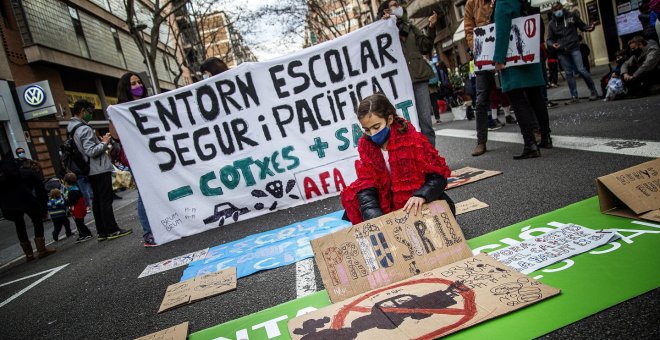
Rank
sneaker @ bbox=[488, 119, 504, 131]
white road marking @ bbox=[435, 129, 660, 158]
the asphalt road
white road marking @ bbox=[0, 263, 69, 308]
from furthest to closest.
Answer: sneaker @ bbox=[488, 119, 504, 131] → white road marking @ bbox=[0, 263, 69, 308] → white road marking @ bbox=[435, 129, 660, 158] → the asphalt road

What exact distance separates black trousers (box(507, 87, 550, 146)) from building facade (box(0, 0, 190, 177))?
1523 cm

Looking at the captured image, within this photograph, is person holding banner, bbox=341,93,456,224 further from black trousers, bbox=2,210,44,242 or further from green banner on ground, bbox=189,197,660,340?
Result: black trousers, bbox=2,210,44,242

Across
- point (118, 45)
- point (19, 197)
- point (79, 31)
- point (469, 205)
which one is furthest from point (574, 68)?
point (118, 45)

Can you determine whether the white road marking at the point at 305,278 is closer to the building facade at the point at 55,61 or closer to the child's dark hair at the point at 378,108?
the child's dark hair at the point at 378,108

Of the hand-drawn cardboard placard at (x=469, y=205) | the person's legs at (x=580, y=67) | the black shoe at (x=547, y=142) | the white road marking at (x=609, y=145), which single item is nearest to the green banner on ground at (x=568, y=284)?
the hand-drawn cardboard placard at (x=469, y=205)

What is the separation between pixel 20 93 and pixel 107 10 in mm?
10333

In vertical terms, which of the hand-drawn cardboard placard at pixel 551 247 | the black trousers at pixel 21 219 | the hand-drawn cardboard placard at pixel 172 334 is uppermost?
the black trousers at pixel 21 219

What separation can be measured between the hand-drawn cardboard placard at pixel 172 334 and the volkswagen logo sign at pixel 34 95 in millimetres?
15634

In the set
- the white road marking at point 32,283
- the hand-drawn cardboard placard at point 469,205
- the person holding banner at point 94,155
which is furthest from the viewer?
the person holding banner at point 94,155

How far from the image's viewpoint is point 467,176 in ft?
15.6

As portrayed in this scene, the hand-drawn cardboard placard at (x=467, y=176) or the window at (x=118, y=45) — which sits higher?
the window at (x=118, y=45)

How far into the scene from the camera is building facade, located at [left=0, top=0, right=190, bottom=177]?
48.8 feet

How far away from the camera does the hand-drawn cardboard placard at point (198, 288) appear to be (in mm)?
2979

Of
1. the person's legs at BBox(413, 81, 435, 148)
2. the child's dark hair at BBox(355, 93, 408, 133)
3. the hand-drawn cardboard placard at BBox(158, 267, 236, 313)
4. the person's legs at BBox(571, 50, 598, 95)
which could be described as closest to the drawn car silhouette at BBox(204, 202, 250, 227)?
the hand-drawn cardboard placard at BBox(158, 267, 236, 313)
